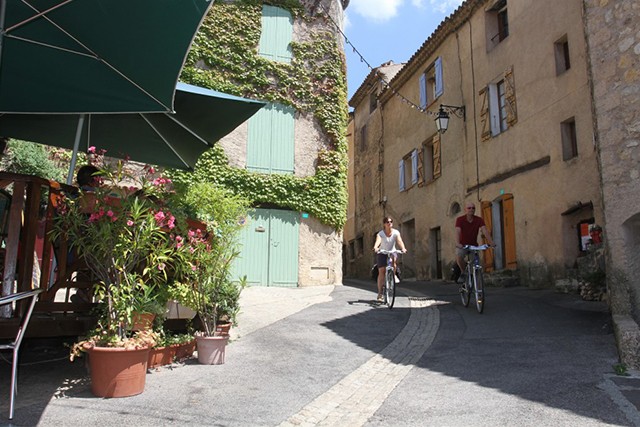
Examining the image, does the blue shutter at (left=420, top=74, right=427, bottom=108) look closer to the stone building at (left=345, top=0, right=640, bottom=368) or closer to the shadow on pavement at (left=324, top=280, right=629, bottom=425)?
the stone building at (left=345, top=0, right=640, bottom=368)

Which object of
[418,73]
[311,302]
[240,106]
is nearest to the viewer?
[240,106]

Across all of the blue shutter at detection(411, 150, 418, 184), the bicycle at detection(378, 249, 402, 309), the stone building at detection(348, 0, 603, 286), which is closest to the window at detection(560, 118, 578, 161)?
the stone building at detection(348, 0, 603, 286)

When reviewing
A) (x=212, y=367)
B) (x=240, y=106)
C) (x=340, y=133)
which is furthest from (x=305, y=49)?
(x=212, y=367)

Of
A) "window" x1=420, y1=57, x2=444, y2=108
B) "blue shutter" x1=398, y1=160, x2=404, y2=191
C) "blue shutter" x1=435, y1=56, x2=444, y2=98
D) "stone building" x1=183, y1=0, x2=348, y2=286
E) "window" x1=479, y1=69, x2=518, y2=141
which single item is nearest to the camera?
"stone building" x1=183, y1=0, x2=348, y2=286

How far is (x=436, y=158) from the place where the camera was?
56.6 feet

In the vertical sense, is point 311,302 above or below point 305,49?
below

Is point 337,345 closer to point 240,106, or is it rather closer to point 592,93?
point 240,106

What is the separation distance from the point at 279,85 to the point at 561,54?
21.8 feet

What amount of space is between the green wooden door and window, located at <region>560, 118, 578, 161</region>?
629cm

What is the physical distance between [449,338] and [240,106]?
3546 millimetres

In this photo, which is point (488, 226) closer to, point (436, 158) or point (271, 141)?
point (436, 158)

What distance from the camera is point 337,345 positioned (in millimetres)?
5848

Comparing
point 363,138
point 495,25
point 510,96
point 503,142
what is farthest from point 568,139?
point 363,138

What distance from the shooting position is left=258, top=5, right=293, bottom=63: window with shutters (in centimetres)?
1293
